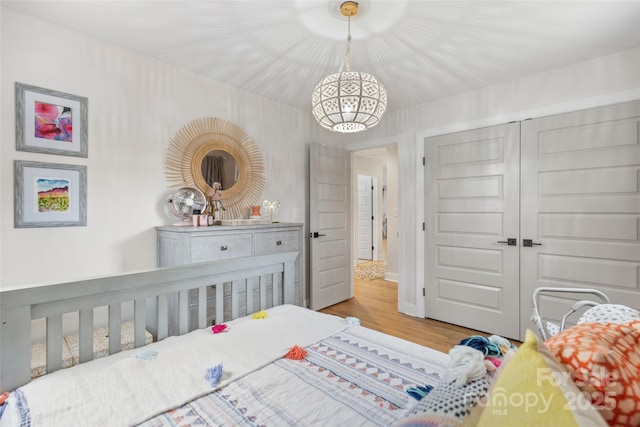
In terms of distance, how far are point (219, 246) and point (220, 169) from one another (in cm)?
87

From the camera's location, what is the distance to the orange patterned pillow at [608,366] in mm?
550

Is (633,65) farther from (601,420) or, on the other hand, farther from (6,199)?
(6,199)

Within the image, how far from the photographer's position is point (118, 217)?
2248 mm

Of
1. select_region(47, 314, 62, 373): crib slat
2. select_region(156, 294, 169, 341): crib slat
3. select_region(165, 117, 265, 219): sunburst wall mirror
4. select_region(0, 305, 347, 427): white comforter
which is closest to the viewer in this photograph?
select_region(0, 305, 347, 427): white comforter

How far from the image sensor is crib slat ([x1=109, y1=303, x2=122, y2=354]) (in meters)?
1.34

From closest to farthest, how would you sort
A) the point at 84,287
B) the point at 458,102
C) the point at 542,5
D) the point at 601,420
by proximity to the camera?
the point at 601,420
the point at 84,287
the point at 542,5
the point at 458,102

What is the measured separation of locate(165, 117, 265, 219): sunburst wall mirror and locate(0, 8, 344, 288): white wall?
0.09 metres

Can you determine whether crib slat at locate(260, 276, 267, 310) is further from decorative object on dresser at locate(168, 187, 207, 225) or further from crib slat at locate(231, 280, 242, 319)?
decorative object on dresser at locate(168, 187, 207, 225)

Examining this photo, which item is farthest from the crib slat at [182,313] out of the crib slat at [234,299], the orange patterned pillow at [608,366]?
the orange patterned pillow at [608,366]

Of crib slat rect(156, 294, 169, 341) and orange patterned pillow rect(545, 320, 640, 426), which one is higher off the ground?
orange patterned pillow rect(545, 320, 640, 426)

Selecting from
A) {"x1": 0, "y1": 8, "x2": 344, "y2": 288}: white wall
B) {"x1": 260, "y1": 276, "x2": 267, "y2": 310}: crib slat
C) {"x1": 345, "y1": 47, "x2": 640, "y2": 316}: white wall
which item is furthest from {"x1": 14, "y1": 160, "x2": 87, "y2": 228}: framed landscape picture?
{"x1": 345, "y1": 47, "x2": 640, "y2": 316}: white wall

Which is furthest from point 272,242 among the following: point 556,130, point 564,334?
point 556,130

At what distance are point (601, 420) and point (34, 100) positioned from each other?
2916 mm

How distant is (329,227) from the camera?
3777mm
